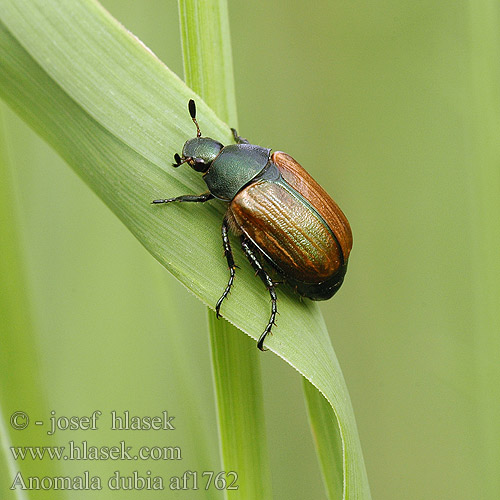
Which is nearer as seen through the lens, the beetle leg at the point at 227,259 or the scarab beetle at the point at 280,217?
the beetle leg at the point at 227,259

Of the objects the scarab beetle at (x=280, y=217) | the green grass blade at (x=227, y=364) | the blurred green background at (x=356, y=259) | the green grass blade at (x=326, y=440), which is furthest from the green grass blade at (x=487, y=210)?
the green grass blade at (x=227, y=364)

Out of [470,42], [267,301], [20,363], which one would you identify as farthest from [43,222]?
[470,42]

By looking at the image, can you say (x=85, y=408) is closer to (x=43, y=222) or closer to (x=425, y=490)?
(x=43, y=222)

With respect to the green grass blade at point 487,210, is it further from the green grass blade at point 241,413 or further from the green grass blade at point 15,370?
the green grass blade at point 15,370

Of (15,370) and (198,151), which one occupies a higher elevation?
(198,151)

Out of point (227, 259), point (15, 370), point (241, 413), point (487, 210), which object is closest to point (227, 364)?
point (241, 413)

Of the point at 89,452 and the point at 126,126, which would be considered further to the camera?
the point at 89,452

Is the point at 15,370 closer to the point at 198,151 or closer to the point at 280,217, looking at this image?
the point at 198,151

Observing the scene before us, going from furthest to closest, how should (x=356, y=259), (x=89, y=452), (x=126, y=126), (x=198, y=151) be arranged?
(x=356, y=259)
(x=89, y=452)
(x=198, y=151)
(x=126, y=126)
